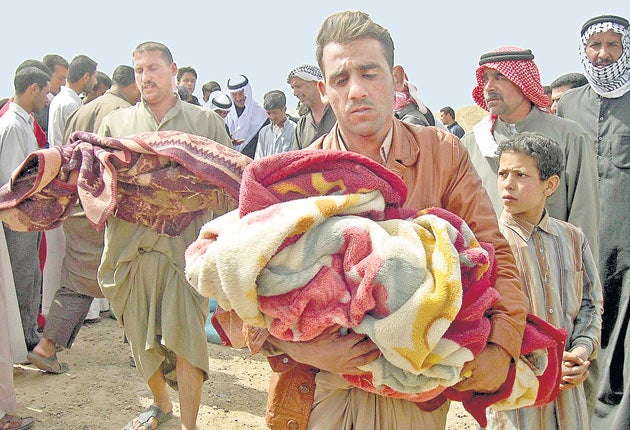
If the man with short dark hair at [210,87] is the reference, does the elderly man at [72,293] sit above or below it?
below

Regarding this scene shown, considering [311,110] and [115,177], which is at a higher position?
[311,110]

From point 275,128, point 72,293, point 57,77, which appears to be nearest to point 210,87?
point 275,128

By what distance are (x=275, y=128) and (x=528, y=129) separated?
20.2 feet

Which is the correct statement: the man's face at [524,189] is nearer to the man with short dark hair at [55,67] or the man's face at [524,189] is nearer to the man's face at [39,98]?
the man's face at [39,98]

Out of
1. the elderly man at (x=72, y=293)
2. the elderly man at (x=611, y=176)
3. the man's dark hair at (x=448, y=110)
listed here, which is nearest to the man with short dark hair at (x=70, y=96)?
the elderly man at (x=72, y=293)

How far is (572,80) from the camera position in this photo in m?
8.02

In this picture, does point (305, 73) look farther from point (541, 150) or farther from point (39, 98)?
point (541, 150)

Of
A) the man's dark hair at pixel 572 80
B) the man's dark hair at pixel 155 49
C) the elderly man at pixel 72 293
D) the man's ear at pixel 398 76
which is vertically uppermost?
the man's dark hair at pixel 572 80

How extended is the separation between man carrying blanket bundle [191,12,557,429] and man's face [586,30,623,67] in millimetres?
3236

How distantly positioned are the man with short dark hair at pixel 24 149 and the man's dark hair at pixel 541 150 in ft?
13.5

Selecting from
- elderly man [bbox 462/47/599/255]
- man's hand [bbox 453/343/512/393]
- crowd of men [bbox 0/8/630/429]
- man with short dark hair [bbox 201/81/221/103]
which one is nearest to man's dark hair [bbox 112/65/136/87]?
crowd of men [bbox 0/8/630/429]

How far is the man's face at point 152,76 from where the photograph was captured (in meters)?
4.94

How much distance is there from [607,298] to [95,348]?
466 centimetres

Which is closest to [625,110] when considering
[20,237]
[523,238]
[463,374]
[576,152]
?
[576,152]
